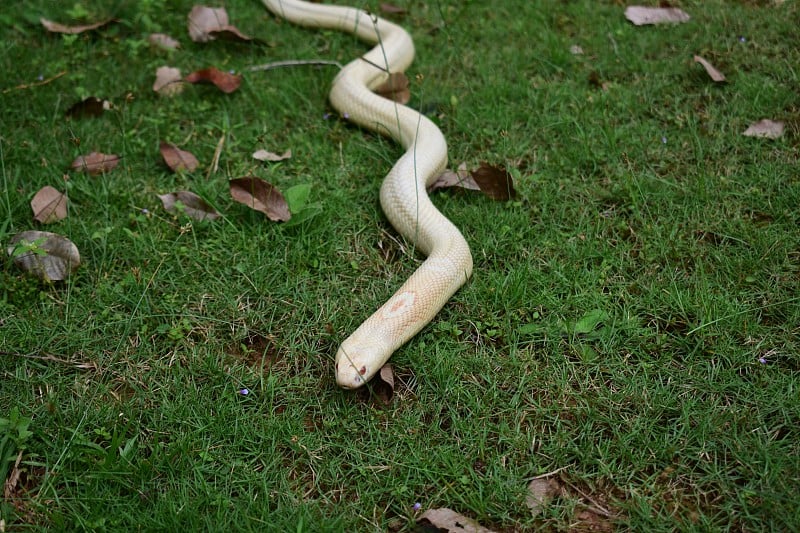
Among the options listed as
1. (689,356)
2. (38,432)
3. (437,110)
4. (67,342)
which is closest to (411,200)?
(437,110)

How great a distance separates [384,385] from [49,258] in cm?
160

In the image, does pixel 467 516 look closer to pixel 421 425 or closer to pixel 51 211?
pixel 421 425

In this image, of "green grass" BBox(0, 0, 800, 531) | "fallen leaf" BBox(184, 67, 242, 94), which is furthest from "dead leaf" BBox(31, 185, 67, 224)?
"fallen leaf" BBox(184, 67, 242, 94)

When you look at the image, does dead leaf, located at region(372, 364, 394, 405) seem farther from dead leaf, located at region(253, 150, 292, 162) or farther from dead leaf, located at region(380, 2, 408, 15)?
dead leaf, located at region(380, 2, 408, 15)

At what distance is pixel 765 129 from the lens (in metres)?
3.91

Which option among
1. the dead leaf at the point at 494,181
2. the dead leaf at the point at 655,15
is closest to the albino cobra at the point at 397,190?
the dead leaf at the point at 494,181

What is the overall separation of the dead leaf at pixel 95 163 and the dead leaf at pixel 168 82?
65cm

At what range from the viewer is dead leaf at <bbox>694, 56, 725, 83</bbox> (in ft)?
14.0

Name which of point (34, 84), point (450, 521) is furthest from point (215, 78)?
point (450, 521)

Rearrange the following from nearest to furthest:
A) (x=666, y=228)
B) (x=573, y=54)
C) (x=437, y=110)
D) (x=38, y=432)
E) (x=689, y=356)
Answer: (x=38, y=432) < (x=689, y=356) < (x=666, y=228) < (x=437, y=110) < (x=573, y=54)

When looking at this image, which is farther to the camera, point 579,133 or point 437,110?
point 437,110

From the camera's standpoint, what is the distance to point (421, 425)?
9.06ft

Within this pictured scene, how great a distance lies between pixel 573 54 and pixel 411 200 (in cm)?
181

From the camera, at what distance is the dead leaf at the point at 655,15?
4812mm
